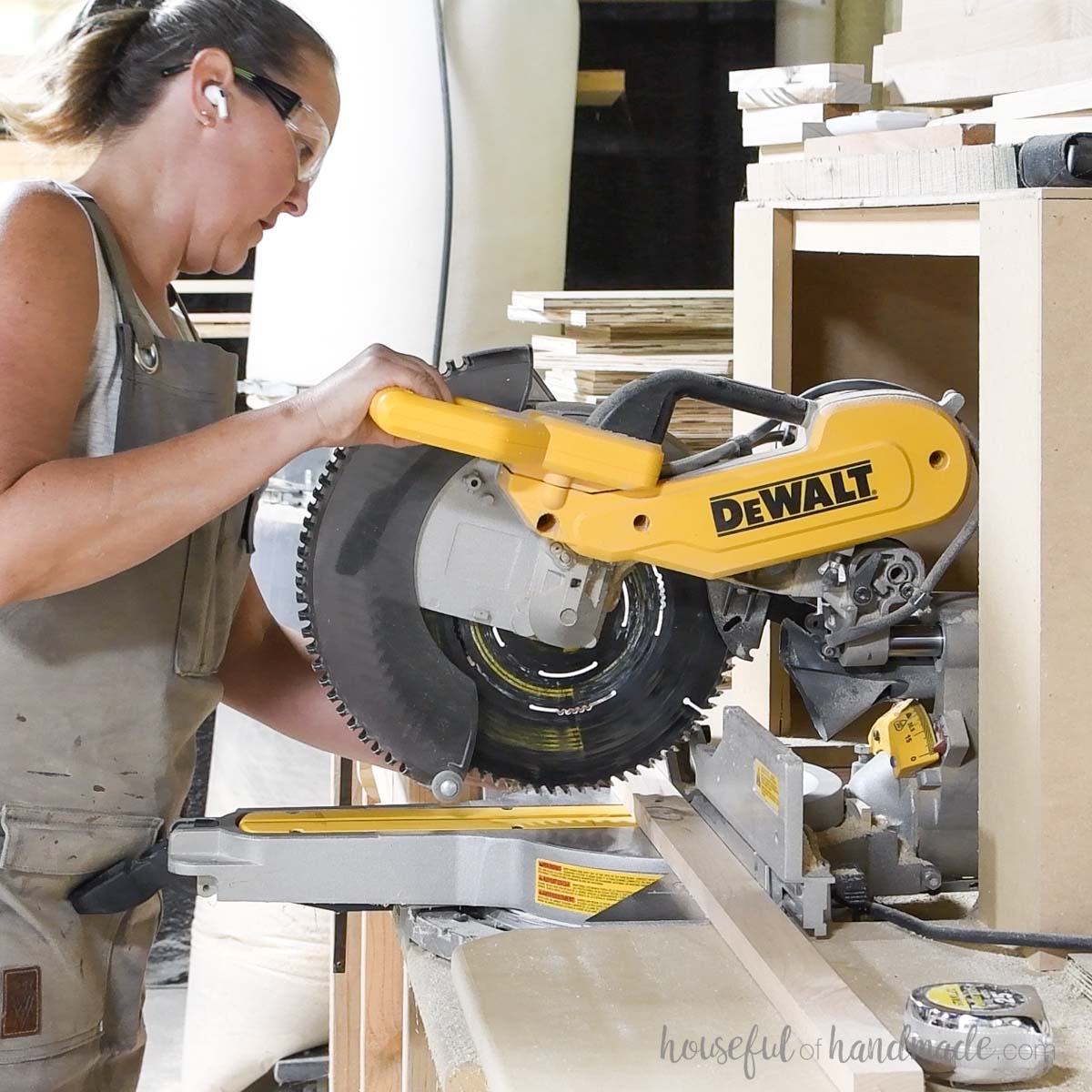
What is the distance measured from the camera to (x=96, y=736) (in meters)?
1.45

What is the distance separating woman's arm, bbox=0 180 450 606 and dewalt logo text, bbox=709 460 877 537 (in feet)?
0.85

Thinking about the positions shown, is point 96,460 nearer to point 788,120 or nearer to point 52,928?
point 52,928

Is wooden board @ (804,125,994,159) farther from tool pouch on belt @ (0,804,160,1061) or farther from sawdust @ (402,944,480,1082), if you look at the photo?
tool pouch on belt @ (0,804,160,1061)

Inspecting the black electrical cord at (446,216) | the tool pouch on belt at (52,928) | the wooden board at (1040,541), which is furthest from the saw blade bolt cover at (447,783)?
the black electrical cord at (446,216)

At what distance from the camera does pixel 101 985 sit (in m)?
1.50

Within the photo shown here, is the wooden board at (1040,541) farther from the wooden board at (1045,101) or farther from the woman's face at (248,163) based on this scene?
the woman's face at (248,163)

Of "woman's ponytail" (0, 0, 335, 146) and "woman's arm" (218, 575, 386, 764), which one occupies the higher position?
"woman's ponytail" (0, 0, 335, 146)

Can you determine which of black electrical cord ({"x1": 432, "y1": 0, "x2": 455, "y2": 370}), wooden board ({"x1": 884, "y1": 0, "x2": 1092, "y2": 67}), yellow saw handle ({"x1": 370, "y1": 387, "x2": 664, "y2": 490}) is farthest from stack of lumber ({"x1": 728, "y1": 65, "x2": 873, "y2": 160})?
yellow saw handle ({"x1": 370, "y1": 387, "x2": 664, "y2": 490})

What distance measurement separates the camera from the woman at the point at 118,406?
4.43ft

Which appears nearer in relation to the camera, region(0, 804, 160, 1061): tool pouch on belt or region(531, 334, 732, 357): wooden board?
region(0, 804, 160, 1061): tool pouch on belt

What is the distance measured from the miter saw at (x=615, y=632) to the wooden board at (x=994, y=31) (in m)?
0.57

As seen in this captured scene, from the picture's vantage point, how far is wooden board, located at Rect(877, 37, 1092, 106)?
1.53 m

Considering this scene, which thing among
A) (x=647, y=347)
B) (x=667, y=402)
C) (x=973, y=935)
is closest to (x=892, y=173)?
(x=667, y=402)

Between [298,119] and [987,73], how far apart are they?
0.81 m
